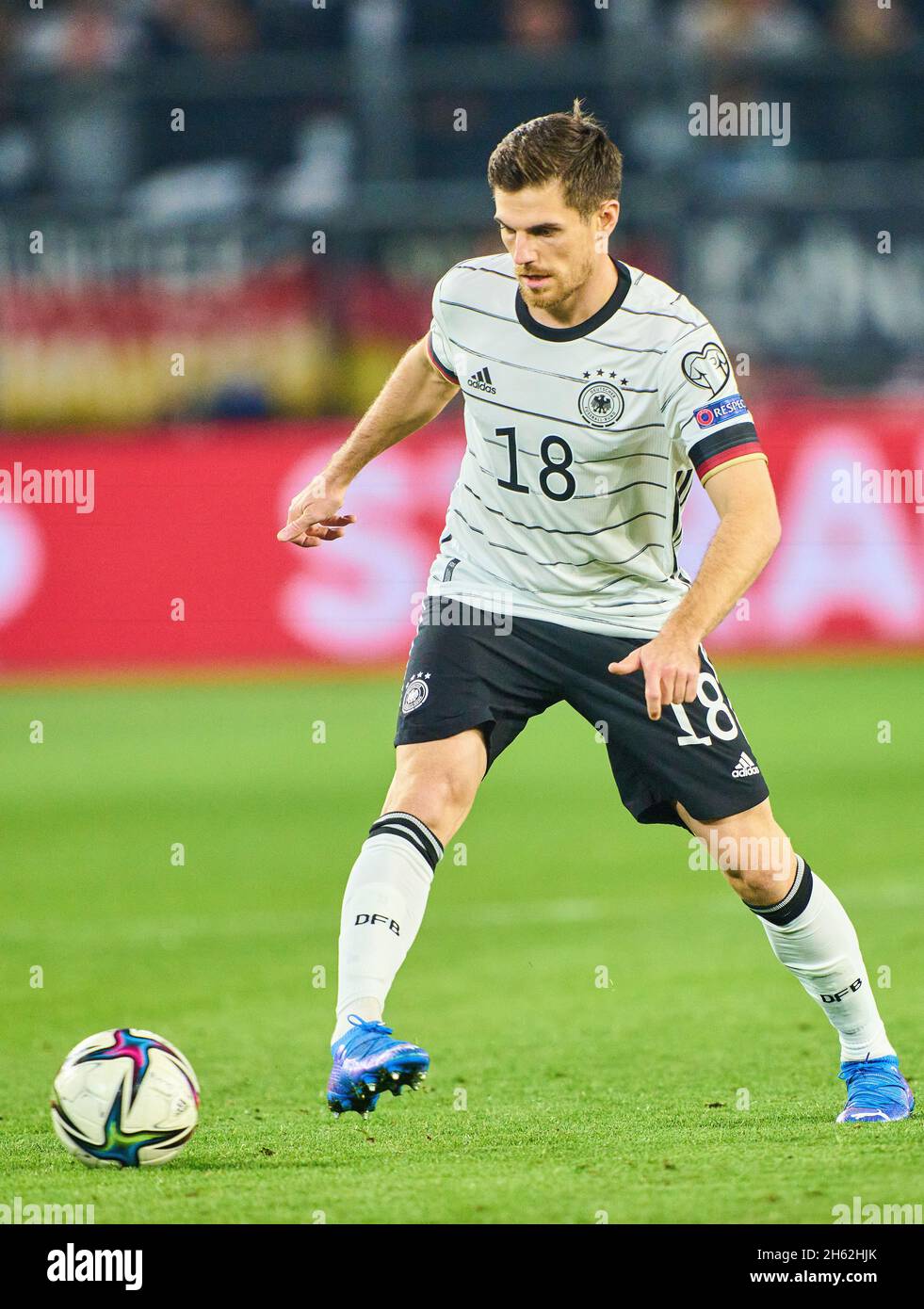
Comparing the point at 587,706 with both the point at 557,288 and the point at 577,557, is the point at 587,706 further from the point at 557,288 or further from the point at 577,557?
the point at 557,288

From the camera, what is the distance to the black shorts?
4484 millimetres

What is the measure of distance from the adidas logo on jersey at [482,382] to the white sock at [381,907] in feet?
3.31

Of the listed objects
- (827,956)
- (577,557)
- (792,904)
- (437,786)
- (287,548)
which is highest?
(287,548)

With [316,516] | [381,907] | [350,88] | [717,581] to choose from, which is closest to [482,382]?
[316,516]

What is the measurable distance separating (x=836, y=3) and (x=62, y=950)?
13.1 metres

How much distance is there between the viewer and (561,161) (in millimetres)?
4230

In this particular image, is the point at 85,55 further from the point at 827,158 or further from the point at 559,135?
the point at 559,135

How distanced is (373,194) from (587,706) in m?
12.0

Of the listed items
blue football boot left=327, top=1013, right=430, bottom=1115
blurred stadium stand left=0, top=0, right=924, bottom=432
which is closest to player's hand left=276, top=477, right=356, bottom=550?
blue football boot left=327, top=1013, right=430, bottom=1115

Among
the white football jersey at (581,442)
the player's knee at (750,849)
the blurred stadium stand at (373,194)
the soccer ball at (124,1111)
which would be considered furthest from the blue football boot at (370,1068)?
the blurred stadium stand at (373,194)

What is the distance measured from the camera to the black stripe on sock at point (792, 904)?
181 inches

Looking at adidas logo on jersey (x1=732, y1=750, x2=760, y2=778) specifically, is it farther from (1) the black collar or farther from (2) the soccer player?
(1) the black collar

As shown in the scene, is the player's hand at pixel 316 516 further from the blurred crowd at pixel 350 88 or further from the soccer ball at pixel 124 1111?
the blurred crowd at pixel 350 88

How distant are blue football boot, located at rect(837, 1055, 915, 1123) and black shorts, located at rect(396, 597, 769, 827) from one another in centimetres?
71
